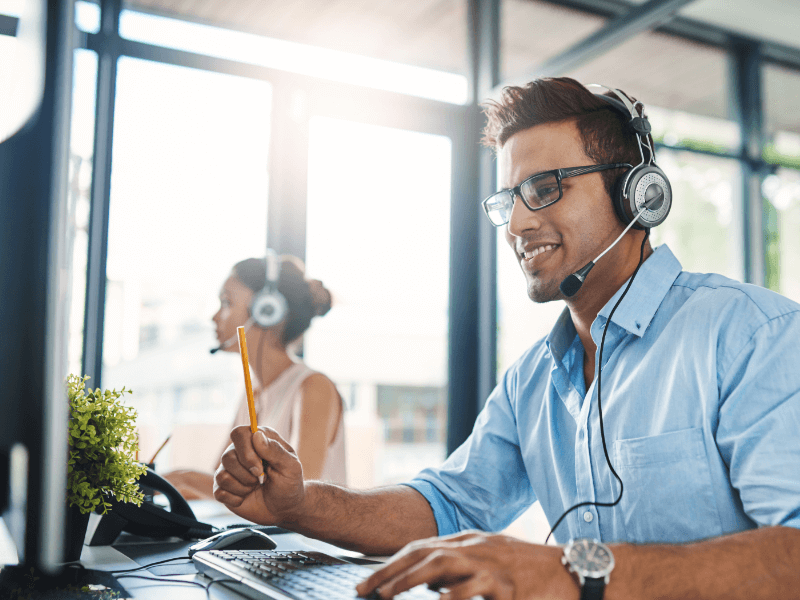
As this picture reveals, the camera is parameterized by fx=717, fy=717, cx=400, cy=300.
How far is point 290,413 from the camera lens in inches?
88.1

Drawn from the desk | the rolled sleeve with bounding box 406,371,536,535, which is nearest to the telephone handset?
the desk

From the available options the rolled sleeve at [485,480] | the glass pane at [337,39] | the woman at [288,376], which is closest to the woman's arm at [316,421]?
the woman at [288,376]

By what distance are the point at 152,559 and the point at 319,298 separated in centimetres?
152

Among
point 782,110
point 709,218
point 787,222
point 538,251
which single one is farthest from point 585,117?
point 782,110

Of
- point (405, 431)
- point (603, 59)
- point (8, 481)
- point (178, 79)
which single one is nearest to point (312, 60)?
point (178, 79)

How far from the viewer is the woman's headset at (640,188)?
4.10 feet

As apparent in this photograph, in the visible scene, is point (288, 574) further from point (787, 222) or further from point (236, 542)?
point (787, 222)

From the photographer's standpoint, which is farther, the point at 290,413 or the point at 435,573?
the point at 290,413

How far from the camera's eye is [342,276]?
3018 mm

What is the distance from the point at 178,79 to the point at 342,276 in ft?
3.31

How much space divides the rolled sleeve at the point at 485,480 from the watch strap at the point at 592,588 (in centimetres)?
58

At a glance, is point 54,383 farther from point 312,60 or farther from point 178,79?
point 312,60

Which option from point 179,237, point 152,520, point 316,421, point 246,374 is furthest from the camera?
point 179,237

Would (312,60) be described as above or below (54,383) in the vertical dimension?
above
